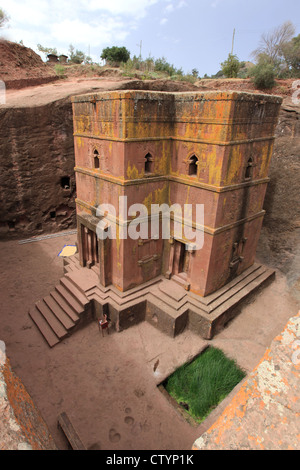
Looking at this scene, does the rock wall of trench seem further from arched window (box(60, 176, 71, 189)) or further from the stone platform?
the stone platform

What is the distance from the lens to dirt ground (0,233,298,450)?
6.59m

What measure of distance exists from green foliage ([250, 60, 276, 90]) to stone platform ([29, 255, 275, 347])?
13.7m

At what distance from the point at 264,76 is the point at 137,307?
1595cm

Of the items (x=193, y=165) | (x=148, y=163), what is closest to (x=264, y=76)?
(x=193, y=165)

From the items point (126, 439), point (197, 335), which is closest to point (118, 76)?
point (197, 335)

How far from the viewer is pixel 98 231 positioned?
359 inches

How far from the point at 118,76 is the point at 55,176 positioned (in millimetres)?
10793

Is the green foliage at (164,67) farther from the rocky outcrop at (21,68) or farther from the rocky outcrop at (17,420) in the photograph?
the rocky outcrop at (17,420)

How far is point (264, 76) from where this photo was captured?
1678 centimetres

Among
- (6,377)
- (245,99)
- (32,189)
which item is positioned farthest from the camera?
(32,189)

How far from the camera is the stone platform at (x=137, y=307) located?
352 inches

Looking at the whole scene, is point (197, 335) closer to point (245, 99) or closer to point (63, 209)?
point (245, 99)
